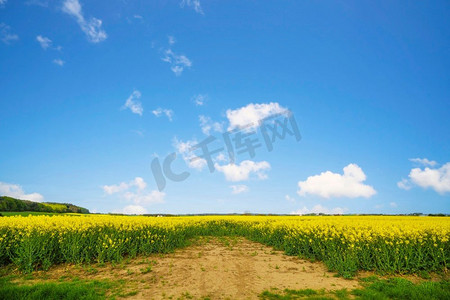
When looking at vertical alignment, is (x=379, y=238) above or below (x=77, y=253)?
above

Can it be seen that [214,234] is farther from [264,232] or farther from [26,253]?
[26,253]

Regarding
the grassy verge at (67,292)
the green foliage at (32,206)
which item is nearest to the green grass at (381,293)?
the grassy verge at (67,292)

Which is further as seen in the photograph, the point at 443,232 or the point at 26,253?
the point at 443,232

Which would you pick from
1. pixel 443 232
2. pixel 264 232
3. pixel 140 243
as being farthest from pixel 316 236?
pixel 140 243

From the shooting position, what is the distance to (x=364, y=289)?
808cm

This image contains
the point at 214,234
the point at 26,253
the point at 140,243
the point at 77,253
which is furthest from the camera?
the point at 214,234

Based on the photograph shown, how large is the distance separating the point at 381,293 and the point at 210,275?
5.53 metres

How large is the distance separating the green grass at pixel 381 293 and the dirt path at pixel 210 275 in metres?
0.53

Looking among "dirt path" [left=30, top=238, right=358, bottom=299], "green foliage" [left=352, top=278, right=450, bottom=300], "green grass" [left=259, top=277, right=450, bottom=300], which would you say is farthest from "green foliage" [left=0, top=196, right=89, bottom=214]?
"green foliage" [left=352, top=278, right=450, bottom=300]

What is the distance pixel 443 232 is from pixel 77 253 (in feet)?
52.3

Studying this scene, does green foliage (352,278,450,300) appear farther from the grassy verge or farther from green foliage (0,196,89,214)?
green foliage (0,196,89,214)

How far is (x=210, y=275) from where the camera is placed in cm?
955

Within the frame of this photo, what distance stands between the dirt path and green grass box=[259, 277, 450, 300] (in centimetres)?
53

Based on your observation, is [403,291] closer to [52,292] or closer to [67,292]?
[67,292]
